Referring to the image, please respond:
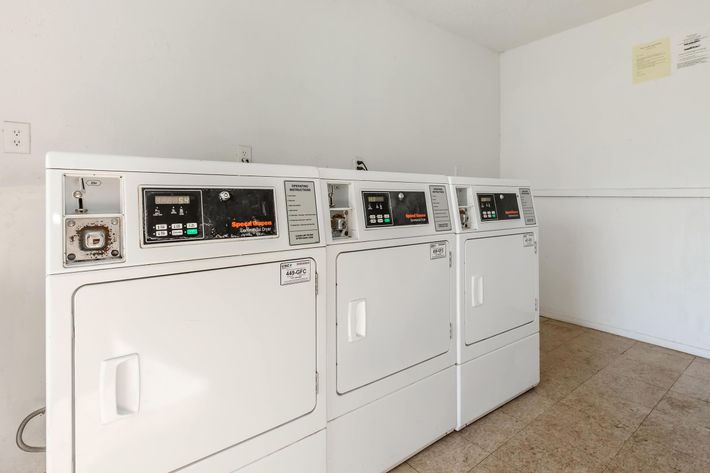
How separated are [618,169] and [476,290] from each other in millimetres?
2260

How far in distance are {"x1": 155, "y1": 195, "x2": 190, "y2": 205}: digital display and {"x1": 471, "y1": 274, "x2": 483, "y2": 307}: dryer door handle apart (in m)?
1.50

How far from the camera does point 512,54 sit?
387cm

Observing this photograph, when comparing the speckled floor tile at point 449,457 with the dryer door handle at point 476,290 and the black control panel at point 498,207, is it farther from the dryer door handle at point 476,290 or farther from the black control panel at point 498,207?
the black control panel at point 498,207

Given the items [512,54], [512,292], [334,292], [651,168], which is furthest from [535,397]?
[512,54]

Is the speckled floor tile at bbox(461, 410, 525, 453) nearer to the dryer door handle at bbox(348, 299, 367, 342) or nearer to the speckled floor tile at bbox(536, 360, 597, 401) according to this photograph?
the speckled floor tile at bbox(536, 360, 597, 401)

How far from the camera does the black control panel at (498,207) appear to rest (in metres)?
2.04

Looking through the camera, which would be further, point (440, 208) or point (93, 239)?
point (440, 208)

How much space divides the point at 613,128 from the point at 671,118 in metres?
0.40

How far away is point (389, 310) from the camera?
1651 mm

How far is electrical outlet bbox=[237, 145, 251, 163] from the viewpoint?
213 cm

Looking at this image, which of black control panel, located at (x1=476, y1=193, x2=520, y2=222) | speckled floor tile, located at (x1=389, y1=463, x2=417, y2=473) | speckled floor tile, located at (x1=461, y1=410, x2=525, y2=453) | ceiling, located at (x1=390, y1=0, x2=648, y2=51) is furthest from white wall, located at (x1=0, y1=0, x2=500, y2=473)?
speckled floor tile, located at (x1=461, y1=410, x2=525, y2=453)

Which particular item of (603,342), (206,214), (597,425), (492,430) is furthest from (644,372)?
(206,214)

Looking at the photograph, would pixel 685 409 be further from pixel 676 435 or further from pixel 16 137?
pixel 16 137

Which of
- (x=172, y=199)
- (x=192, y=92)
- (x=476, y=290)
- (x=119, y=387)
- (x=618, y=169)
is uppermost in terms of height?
(x=192, y=92)
